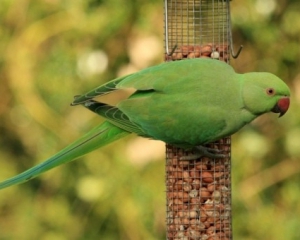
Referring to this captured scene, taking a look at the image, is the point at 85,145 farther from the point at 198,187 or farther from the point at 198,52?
the point at 198,52

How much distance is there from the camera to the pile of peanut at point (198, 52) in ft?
19.1

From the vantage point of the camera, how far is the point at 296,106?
736 centimetres

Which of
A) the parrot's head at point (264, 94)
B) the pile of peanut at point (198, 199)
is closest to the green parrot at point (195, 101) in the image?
the parrot's head at point (264, 94)

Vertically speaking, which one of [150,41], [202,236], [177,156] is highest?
[150,41]

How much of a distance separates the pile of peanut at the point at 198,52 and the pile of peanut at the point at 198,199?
0.55 metres

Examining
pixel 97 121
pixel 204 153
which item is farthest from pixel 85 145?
pixel 97 121

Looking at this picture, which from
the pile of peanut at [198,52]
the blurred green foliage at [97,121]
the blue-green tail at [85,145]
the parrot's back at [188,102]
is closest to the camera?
the parrot's back at [188,102]

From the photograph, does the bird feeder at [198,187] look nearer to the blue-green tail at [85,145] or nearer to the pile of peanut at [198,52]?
the pile of peanut at [198,52]

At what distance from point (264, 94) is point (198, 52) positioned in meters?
0.62

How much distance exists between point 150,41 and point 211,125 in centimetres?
242

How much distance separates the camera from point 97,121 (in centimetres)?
772

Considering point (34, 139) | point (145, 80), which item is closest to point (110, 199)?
point (34, 139)

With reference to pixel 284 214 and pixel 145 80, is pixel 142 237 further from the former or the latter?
pixel 145 80

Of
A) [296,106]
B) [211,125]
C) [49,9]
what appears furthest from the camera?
[49,9]
